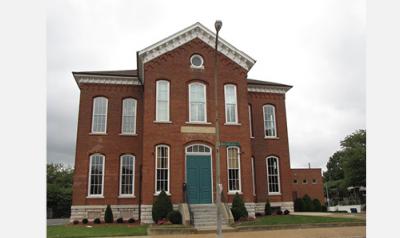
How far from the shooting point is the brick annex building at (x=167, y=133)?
21109mm

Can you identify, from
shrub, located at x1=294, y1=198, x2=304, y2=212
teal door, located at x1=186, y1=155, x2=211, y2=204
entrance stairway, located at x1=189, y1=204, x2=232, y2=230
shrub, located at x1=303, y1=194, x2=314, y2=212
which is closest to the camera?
entrance stairway, located at x1=189, y1=204, x2=232, y2=230

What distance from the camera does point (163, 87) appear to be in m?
22.2

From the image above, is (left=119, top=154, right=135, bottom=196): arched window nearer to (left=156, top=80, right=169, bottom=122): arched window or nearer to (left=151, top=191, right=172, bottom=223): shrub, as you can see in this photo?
(left=156, top=80, right=169, bottom=122): arched window

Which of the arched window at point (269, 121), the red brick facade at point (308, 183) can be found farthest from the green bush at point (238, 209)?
the red brick facade at point (308, 183)

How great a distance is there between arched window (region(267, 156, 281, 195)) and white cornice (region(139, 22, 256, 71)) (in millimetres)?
7264

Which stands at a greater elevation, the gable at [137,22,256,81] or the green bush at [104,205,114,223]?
the gable at [137,22,256,81]

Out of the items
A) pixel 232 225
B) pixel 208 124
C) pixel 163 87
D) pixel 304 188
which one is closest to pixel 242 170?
pixel 208 124

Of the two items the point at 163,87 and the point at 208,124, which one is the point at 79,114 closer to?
the point at 163,87

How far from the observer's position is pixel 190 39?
2298 cm

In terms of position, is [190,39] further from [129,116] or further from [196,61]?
[129,116]

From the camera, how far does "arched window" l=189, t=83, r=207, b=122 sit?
22156 millimetres

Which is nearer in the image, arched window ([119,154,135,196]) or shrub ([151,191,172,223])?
shrub ([151,191,172,223])

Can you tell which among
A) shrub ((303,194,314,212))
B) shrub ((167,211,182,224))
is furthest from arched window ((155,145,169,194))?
shrub ((303,194,314,212))

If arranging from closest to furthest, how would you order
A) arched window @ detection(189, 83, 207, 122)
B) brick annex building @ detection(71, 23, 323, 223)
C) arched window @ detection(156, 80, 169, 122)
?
brick annex building @ detection(71, 23, 323, 223) → arched window @ detection(156, 80, 169, 122) → arched window @ detection(189, 83, 207, 122)
